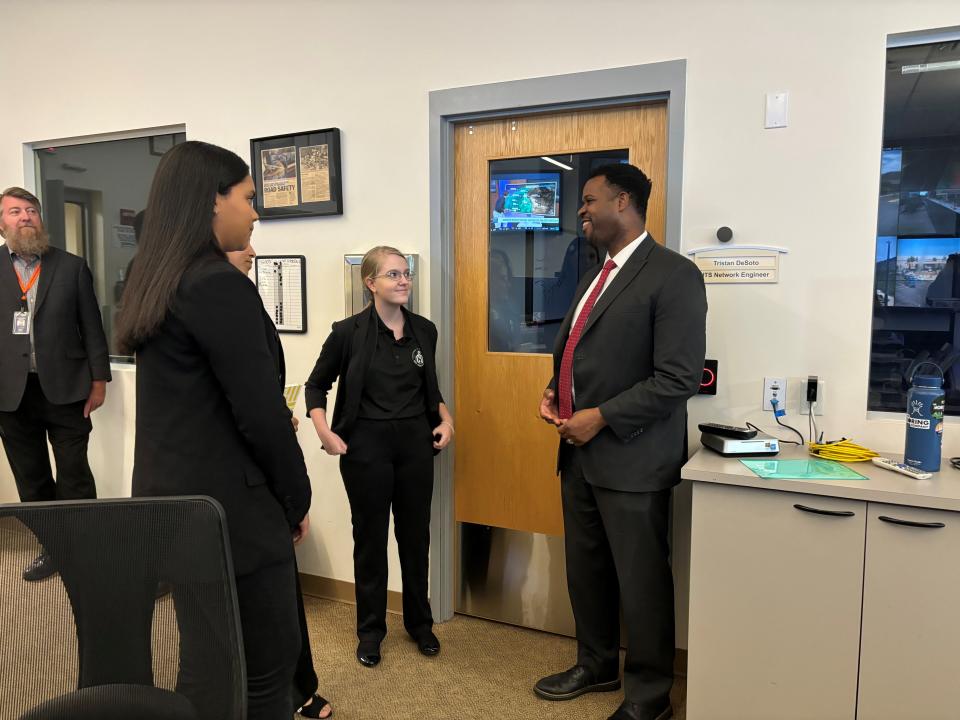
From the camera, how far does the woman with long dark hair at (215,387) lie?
4.15ft

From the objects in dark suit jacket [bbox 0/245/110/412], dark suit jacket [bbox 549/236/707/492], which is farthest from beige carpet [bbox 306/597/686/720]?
dark suit jacket [bbox 0/245/110/412]

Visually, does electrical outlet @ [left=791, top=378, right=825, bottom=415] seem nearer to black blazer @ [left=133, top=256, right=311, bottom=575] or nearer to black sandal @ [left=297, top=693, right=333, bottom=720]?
black blazer @ [left=133, top=256, right=311, bottom=575]

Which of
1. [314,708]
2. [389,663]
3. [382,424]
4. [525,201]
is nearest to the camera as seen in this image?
[314,708]

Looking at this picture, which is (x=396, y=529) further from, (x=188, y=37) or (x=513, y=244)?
(x=188, y=37)

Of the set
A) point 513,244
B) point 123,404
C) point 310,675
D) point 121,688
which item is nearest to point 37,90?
point 123,404

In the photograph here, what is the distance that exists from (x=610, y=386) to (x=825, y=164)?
984mm

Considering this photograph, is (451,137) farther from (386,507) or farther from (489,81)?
(386,507)

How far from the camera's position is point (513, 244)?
104 inches

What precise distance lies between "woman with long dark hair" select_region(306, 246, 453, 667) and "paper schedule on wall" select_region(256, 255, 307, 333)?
0.60 metres

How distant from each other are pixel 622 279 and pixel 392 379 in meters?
0.89

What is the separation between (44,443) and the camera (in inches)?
125

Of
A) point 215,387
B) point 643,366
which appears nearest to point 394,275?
point 643,366

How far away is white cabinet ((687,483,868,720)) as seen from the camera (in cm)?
175

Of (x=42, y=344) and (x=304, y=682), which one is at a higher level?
(x=42, y=344)
